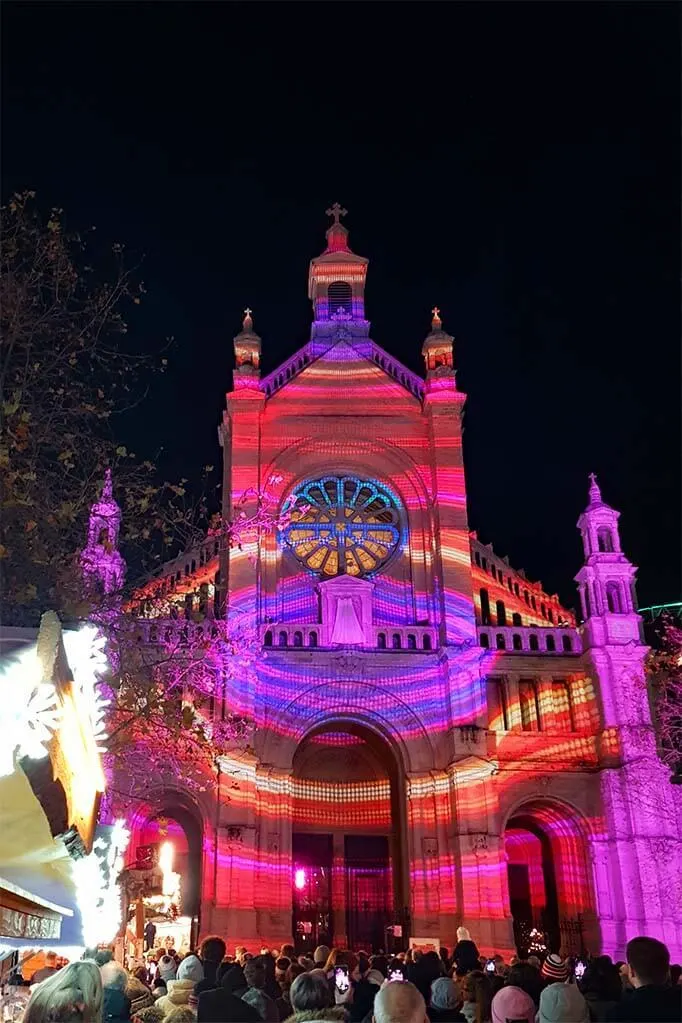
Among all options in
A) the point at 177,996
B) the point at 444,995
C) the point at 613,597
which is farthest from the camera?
the point at 613,597

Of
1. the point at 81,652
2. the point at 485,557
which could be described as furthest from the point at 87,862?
the point at 485,557

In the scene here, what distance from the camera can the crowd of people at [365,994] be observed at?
12.9ft

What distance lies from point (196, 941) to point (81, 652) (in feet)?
77.0

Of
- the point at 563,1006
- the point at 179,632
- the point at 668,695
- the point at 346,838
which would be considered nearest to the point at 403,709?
the point at 346,838

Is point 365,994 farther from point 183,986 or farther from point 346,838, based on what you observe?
point 346,838

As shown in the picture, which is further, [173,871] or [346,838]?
[346,838]

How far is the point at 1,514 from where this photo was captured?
36.8 feet

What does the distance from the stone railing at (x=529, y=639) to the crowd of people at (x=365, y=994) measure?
1948 cm

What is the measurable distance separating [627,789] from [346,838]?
9456mm

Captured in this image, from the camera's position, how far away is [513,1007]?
629cm

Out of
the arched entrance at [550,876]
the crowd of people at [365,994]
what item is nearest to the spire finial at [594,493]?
the arched entrance at [550,876]

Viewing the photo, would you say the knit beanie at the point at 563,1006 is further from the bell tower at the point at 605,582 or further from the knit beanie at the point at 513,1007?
the bell tower at the point at 605,582

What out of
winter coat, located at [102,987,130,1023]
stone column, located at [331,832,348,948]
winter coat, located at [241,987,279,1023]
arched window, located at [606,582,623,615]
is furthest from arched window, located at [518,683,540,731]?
winter coat, located at [102,987,130,1023]

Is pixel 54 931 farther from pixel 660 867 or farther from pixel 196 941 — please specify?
pixel 660 867
